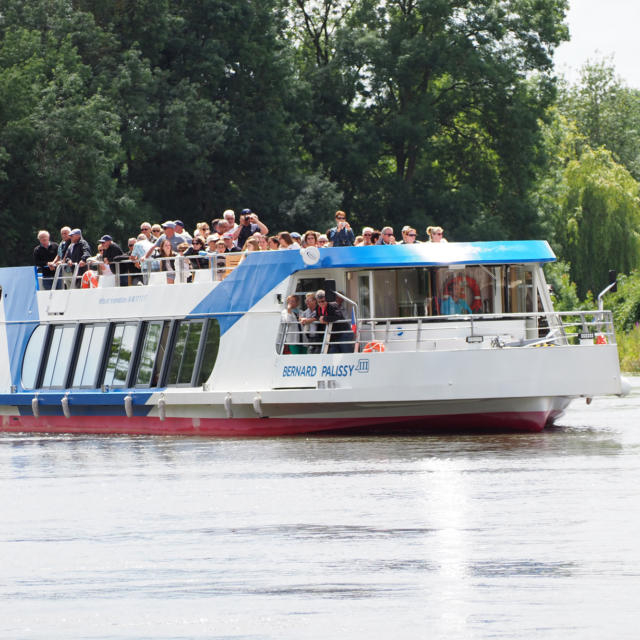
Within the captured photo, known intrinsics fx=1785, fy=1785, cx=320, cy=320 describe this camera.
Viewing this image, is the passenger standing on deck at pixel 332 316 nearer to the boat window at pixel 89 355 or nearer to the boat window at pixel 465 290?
the boat window at pixel 465 290

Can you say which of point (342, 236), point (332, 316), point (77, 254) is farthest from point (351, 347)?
point (77, 254)

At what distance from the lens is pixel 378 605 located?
11008mm

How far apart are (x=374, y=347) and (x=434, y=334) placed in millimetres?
995

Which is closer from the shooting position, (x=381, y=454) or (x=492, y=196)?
(x=381, y=454)

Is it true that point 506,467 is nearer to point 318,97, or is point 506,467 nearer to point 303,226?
point 303,226

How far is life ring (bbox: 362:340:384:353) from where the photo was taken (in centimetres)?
2489

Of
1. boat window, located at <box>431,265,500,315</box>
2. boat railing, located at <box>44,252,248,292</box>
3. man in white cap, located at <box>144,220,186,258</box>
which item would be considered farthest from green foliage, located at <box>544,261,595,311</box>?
boat window, located at <box>431,265,500,315</box>

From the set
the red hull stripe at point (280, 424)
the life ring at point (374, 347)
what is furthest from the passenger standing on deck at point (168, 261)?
the life ring at point (374, 347)

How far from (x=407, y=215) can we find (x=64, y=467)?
46033 millimetres

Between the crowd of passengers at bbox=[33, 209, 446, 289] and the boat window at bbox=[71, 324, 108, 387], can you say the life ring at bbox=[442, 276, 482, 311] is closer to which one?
the crowd of passengers at bbox=[33, 209, 446, 289]

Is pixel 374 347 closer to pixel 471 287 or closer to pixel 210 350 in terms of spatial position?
pixel 471 287

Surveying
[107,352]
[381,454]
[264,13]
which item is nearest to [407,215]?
[264,13]

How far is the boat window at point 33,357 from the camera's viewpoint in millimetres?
30719

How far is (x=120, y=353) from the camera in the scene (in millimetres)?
29078
